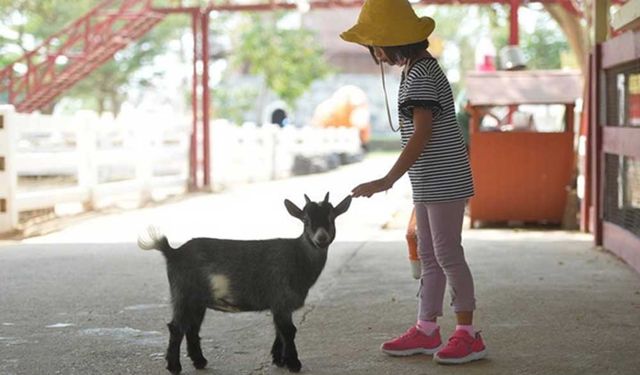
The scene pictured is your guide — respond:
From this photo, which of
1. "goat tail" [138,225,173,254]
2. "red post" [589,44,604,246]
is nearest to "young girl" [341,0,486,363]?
"goat tail" [138,225,173,254]

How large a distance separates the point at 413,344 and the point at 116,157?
980cm

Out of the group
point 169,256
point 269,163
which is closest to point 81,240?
point 169,256

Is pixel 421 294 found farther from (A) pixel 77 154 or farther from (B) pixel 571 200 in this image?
(A) pixel 77 154

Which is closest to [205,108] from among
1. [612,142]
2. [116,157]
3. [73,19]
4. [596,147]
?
[116,157]

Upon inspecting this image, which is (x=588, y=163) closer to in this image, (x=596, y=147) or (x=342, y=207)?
(x=596, y=147)

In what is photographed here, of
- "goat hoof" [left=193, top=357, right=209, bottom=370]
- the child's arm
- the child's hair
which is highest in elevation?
the child's hair

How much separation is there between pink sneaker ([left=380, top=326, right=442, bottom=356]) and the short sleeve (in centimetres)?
106

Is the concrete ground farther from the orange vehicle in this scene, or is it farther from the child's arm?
the orange vehicle

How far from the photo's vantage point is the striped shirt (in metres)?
4.86

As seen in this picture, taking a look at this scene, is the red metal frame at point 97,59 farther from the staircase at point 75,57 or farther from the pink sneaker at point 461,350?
the pink sneaker at point 461,350

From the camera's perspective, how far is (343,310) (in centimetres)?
643

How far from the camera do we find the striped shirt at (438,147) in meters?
4.86

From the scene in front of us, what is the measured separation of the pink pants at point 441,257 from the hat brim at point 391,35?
0.74 m

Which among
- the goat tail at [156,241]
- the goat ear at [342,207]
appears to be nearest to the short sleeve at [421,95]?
the goat ear at [342,207]
